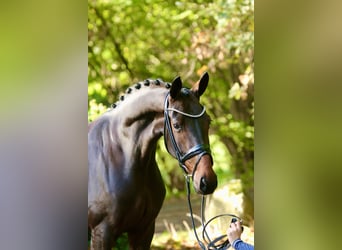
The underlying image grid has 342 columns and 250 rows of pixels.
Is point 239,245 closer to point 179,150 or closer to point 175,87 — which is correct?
point 179,150

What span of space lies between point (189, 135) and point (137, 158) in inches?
9.2

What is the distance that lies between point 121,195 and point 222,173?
1.37ft

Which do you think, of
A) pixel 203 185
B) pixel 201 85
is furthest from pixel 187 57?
pixel 203 185

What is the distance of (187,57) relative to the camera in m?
1.87

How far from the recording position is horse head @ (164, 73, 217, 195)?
71.2 inches

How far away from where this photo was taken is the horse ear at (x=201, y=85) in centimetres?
185

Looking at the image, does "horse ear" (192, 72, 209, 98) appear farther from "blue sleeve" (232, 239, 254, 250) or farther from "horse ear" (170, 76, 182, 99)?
"blue sleeve" (232, 239, 254, 250)

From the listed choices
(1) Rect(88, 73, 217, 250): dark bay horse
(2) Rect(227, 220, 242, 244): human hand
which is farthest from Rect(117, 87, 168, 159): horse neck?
(2) Rect(227, 220, 242, 244): human hand

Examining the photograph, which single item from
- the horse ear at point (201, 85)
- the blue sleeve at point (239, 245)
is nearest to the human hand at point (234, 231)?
the blue sleeve at point (239, 245)

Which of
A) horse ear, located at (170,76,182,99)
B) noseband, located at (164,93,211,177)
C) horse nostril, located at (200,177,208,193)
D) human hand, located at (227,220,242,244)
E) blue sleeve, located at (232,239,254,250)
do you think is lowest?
blue sleeve, located at (232,239,254,250)

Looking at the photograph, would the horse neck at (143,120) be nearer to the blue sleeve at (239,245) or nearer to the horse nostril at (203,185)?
the horse nostril at (203,185)

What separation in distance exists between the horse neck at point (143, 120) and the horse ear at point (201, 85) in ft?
0.40
